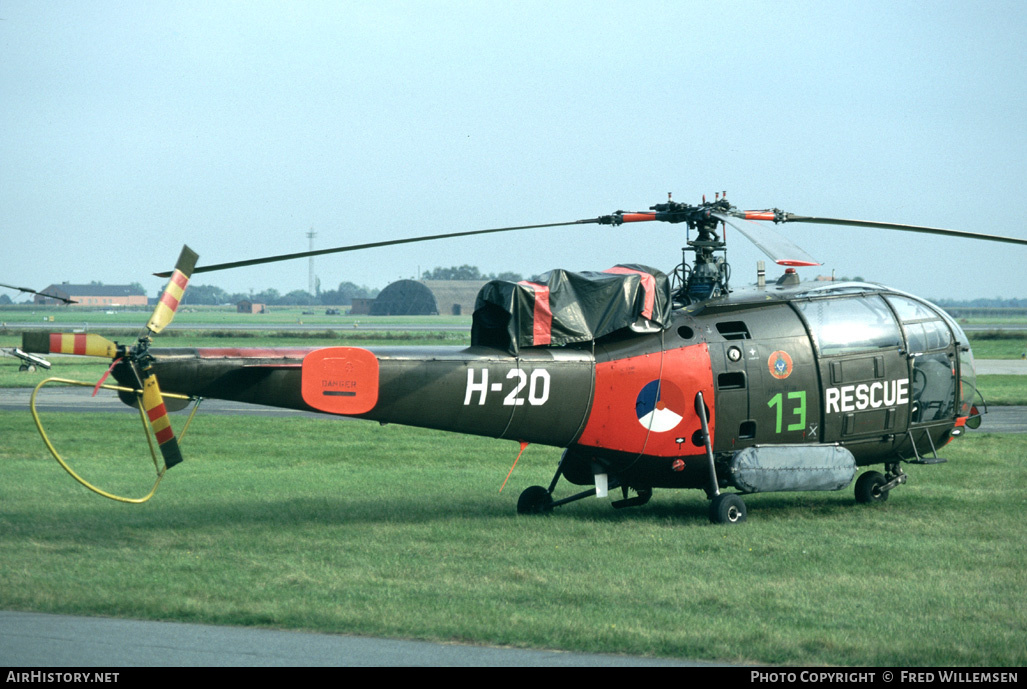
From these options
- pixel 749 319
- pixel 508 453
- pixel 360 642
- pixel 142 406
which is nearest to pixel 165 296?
pixel 142 406

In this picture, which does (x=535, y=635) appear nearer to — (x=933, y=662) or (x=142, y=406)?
(x=933, y=662)

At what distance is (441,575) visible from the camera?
10.2 m

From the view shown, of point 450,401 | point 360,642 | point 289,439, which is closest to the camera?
point 360,642

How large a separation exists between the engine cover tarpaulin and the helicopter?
2cm

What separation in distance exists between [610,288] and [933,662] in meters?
6.34

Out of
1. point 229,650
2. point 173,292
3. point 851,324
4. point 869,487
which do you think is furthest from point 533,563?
point 869,487

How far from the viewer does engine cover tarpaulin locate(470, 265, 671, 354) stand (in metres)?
12.2

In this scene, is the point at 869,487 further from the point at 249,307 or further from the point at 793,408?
the point at 249,307

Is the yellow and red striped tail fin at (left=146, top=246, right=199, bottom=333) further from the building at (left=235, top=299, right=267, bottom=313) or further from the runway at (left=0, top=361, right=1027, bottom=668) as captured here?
the building at (left=235, top=299, right=267, bottom=313)

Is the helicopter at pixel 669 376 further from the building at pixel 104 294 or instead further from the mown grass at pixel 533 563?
the building at pixel 104 294

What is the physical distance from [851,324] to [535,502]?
500cm

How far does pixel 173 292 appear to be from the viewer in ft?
33.3

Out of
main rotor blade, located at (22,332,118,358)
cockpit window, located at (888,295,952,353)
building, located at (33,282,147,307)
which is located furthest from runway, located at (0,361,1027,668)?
building, located at (33,282,147,307)

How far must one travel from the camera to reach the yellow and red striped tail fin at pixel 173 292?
33.2 feet
